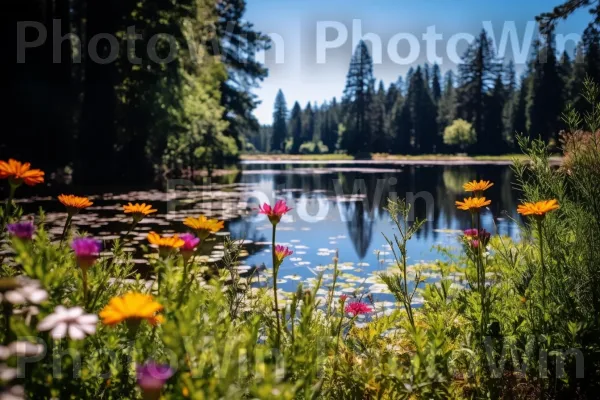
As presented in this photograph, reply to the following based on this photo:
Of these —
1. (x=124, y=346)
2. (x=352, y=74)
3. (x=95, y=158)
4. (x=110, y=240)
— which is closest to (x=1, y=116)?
(x=95, y=158)

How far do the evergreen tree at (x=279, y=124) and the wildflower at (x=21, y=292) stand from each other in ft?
295

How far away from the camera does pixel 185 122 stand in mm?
17688

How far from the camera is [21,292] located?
3.01 ft

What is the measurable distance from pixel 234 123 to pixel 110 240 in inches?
1022

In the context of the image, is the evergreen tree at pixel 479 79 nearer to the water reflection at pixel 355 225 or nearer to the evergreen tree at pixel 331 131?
the evergreen tree at pixel 331 131

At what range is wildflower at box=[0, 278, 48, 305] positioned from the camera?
0.87 meters

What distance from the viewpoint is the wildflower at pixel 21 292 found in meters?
0.87

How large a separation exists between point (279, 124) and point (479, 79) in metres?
46.1

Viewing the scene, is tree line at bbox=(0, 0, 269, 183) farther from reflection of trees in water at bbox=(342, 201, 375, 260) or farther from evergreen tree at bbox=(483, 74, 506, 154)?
evergreen tree at bbox=(483, 74, 506, 154)

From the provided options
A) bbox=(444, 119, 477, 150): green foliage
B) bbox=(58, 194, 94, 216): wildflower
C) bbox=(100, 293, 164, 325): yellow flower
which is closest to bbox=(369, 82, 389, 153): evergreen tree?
bbox=(444, 119, 477, 150): green foliage

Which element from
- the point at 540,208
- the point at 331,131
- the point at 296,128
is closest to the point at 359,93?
the point at 331,131

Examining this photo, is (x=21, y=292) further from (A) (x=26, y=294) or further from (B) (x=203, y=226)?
A: (B) (x=203, y=226)

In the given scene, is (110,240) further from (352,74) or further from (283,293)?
(352,74)

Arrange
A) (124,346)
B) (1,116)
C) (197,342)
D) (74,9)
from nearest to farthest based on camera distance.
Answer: (197,342) < (124,346) < (1,116) < (74,9)
